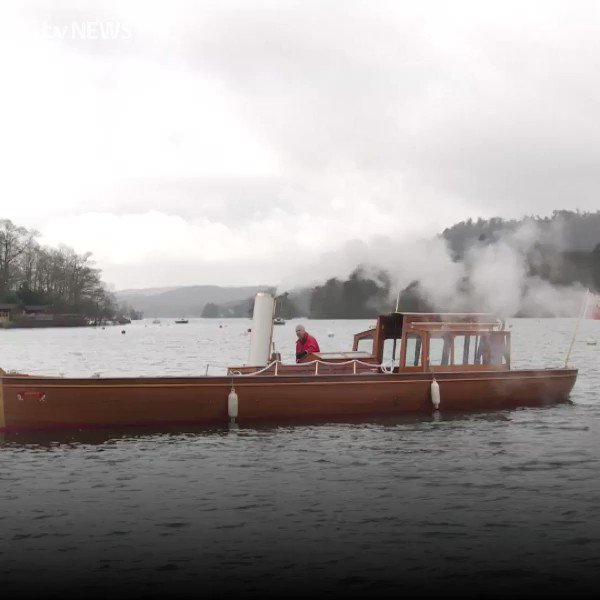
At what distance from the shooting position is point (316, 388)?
21.0m

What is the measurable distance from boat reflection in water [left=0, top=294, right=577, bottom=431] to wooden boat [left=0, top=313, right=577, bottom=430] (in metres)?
0.03

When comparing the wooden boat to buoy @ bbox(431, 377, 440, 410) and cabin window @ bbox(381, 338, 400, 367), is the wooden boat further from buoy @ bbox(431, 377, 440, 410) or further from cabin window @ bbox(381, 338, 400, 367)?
cabin window @ bbox(381, 338, 400, 367)

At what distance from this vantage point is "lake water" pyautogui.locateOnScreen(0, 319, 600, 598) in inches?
374

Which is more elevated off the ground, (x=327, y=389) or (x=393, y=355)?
(x=393, y=355)

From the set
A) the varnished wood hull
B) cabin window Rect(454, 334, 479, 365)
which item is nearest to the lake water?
the varnished wood hull

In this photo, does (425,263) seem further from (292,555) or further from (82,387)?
(292,555)

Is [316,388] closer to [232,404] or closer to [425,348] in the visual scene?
[232,404]

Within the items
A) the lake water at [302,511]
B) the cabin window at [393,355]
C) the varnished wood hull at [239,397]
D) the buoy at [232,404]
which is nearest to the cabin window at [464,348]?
the varnished wood hull at [239,397]

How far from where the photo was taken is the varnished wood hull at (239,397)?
752 inches

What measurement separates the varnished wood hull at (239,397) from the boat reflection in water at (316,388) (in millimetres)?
27

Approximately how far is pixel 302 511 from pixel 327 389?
8812 millimetres

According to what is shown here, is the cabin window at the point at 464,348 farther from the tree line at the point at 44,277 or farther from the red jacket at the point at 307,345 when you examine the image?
the tree line at the point at 44,277

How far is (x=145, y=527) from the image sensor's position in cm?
1154

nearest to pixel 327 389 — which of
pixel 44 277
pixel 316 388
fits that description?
pixel 316 388
